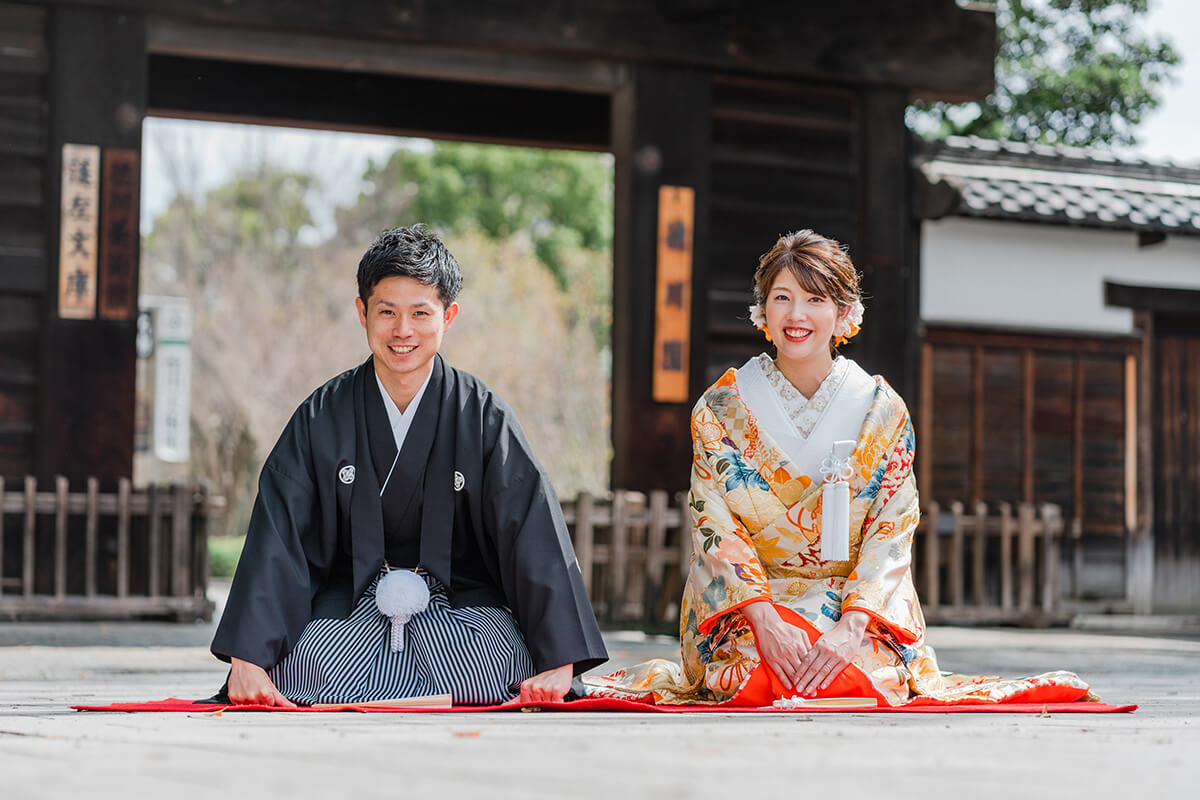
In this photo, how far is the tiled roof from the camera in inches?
360

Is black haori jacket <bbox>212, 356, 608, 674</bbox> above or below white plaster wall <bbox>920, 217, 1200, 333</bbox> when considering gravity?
below

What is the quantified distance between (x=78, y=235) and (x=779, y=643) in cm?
516

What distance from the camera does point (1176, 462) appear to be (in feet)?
33.0

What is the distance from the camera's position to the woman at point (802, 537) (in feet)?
13.0

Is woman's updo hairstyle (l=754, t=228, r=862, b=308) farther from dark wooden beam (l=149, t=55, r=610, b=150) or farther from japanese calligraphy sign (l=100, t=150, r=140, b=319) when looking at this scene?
dark wooden beam (l=149, t=55, r=610, b=150)

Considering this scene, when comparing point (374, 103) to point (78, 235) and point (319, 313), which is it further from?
point (319, 313)

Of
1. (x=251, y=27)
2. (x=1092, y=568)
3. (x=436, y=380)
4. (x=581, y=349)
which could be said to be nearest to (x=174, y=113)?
(x=251, y=27)

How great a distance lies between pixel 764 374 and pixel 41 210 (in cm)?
492

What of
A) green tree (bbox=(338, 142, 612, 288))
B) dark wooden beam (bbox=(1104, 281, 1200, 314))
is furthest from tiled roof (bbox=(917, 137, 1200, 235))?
green tree (bbox=(338, 142, 612, 288))

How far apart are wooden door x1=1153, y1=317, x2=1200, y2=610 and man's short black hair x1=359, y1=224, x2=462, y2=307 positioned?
734 cm

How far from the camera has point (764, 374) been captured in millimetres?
4375

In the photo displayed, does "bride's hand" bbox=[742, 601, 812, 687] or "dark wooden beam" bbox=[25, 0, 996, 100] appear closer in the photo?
"bride's hand" bbox=[742, 601, 812, 687]

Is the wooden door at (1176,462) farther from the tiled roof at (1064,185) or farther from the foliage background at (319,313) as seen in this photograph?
the foliage background at (319,313)

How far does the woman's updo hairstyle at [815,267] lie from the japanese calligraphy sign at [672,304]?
4.02 meters
